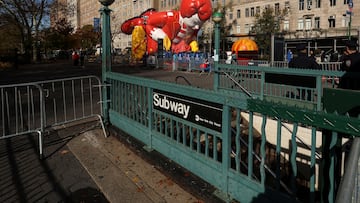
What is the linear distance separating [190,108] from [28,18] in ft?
153

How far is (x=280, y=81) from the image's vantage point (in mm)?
7703

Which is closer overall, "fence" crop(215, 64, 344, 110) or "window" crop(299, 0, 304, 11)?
"fence" crop(215, 64, 344, 110)

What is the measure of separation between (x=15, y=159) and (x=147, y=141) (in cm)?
220

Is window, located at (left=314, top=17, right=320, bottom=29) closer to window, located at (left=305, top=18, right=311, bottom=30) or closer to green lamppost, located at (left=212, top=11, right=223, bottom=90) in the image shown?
window, located at (left=305, top=18, right=311, bottom=30)

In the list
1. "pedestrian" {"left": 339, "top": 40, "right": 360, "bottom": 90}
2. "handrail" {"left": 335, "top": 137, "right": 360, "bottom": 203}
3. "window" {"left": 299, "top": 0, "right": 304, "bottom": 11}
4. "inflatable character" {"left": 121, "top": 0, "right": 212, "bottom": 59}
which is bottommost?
"handrail" {"left": 335, "top": 137, "right": 360, "bottom": 203}

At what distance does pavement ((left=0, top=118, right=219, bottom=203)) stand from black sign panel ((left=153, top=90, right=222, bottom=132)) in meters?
0.77

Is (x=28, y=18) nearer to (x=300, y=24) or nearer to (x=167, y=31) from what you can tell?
(x=167, y=31)

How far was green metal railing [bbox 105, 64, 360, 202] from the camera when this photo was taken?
8.49 ft

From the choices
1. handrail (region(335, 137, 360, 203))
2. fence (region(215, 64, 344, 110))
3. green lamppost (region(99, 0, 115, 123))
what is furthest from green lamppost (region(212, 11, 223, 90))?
handrail (region(335, 137, 360, 203))

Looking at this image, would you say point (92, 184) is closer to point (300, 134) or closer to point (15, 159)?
point (15, 159)

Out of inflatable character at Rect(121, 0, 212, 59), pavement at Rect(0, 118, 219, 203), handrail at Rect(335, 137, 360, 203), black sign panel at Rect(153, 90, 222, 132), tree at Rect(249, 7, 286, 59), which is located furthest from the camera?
tree at Rect(249, 7, 286, 59)

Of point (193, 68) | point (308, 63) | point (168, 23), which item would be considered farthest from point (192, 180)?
point (168, 23)

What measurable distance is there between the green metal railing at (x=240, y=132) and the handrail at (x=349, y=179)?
1.75ft

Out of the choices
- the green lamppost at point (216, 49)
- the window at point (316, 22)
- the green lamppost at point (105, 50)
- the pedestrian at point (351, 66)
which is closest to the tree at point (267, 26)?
the window at point (316, 22)
